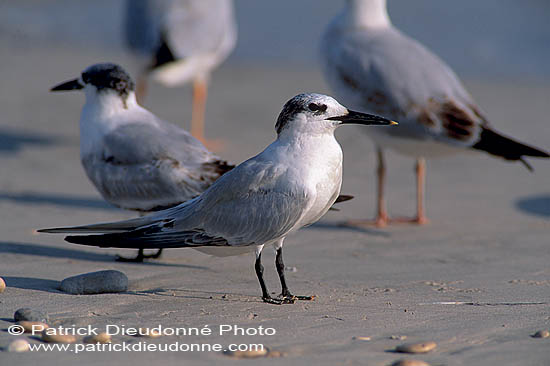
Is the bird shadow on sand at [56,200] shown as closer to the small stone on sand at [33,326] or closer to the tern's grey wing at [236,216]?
the tern's grey wing at [236,216]

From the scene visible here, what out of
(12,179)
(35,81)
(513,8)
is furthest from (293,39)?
(12,179)

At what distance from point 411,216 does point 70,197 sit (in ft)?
8.84

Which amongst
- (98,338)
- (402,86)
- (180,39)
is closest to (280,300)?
(98,338)

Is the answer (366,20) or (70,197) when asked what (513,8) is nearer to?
(366,20)

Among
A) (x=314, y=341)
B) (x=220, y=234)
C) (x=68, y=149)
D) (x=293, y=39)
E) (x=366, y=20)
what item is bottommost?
(x=314, y=341)

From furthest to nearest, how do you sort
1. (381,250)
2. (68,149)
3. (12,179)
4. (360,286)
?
(68,149), (12,179), (381,250), (360,286)

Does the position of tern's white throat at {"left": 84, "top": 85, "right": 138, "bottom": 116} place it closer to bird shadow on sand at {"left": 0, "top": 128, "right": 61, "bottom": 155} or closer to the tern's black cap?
the tern's black cap

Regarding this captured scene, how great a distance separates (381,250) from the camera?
543 centimetres

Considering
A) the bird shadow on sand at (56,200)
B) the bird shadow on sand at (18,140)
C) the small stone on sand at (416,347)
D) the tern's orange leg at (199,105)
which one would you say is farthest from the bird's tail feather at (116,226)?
the tern's orange leg at (199,105)

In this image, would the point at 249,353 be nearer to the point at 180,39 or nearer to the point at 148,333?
the point at 148,333

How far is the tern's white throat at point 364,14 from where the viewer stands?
267 inches

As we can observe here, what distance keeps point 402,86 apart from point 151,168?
2135 millimetres

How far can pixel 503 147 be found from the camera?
19.0ft

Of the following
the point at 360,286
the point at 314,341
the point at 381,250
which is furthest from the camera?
the point at 381,250
